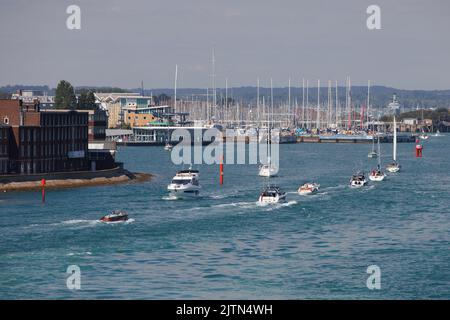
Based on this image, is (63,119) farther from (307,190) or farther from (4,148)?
(307,190)

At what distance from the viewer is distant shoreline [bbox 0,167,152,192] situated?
85812 millimetres

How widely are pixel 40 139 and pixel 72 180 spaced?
4987 millimetres

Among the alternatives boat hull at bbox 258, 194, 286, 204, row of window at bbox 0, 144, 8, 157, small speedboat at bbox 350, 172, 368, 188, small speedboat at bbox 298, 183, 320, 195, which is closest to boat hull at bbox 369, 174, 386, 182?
small speedboat at bbox 350, 172, 368, 188

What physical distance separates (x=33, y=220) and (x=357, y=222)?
21.8 metres

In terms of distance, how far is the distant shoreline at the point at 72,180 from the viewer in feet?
282

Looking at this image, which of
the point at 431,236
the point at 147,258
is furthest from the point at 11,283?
the point at 431,236

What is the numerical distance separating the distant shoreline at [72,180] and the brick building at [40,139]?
79.8 inches

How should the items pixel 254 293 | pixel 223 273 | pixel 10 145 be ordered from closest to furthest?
pixel 254 293 < pixel 223 273 < pixel 10 145

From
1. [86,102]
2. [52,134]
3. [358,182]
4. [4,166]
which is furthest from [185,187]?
[86,102]

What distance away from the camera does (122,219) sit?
63.1 meters

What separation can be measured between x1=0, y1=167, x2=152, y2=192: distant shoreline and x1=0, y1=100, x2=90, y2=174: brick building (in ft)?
6.65

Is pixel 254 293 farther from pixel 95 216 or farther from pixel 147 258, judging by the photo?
pixel 95 216

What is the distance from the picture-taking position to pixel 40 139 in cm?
9206

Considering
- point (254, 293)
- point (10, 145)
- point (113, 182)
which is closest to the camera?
point (254, 293)
